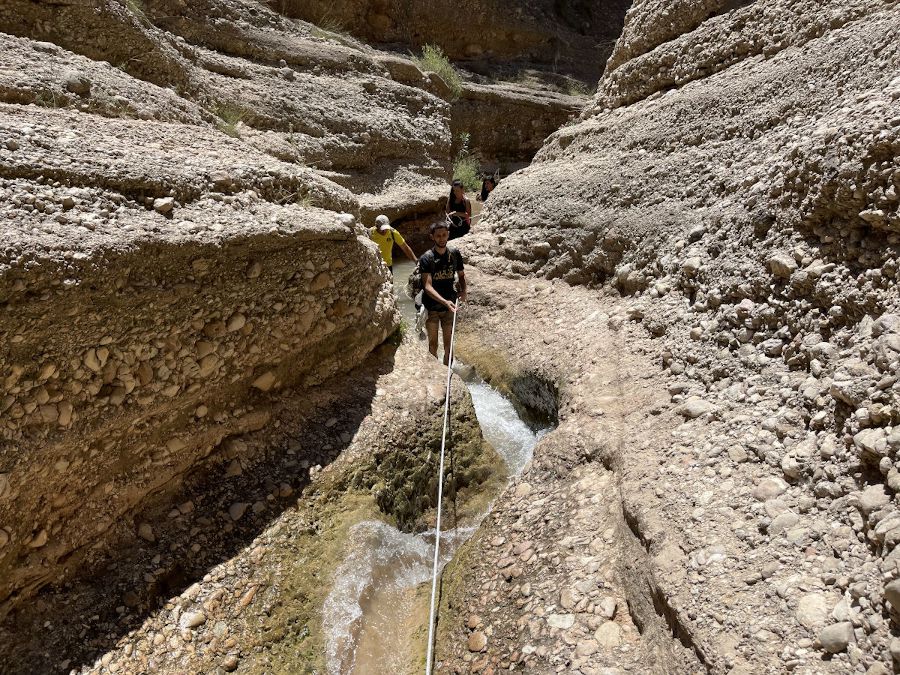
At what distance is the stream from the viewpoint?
3.00 m

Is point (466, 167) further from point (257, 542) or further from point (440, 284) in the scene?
point (257, 542)

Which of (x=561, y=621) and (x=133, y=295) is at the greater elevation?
(x=133, y=295)

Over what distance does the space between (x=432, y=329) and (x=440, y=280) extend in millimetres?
464

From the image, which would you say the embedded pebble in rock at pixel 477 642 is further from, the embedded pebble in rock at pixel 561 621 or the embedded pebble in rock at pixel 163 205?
the embedded pebble in rock at pixel 163 205

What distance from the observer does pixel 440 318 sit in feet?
17.1

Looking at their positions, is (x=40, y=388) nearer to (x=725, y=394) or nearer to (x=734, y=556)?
(x=734, y=556)

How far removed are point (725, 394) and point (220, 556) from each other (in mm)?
2912

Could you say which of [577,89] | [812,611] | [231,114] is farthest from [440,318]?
[577,89]

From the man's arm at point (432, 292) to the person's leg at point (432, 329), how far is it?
0.20 metres

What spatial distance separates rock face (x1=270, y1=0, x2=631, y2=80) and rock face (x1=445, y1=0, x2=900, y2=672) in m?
8.26

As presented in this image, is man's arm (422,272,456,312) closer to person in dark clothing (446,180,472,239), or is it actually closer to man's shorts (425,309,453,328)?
man's shorts (425,309,453,328)

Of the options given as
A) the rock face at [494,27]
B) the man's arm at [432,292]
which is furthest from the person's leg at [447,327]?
the rock face at [494,27]

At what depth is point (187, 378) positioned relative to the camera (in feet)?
11.1

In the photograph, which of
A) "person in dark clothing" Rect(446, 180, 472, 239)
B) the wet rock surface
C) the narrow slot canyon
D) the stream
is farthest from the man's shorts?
"person in dark clothing" Rect(446, 180, 472, 239)
